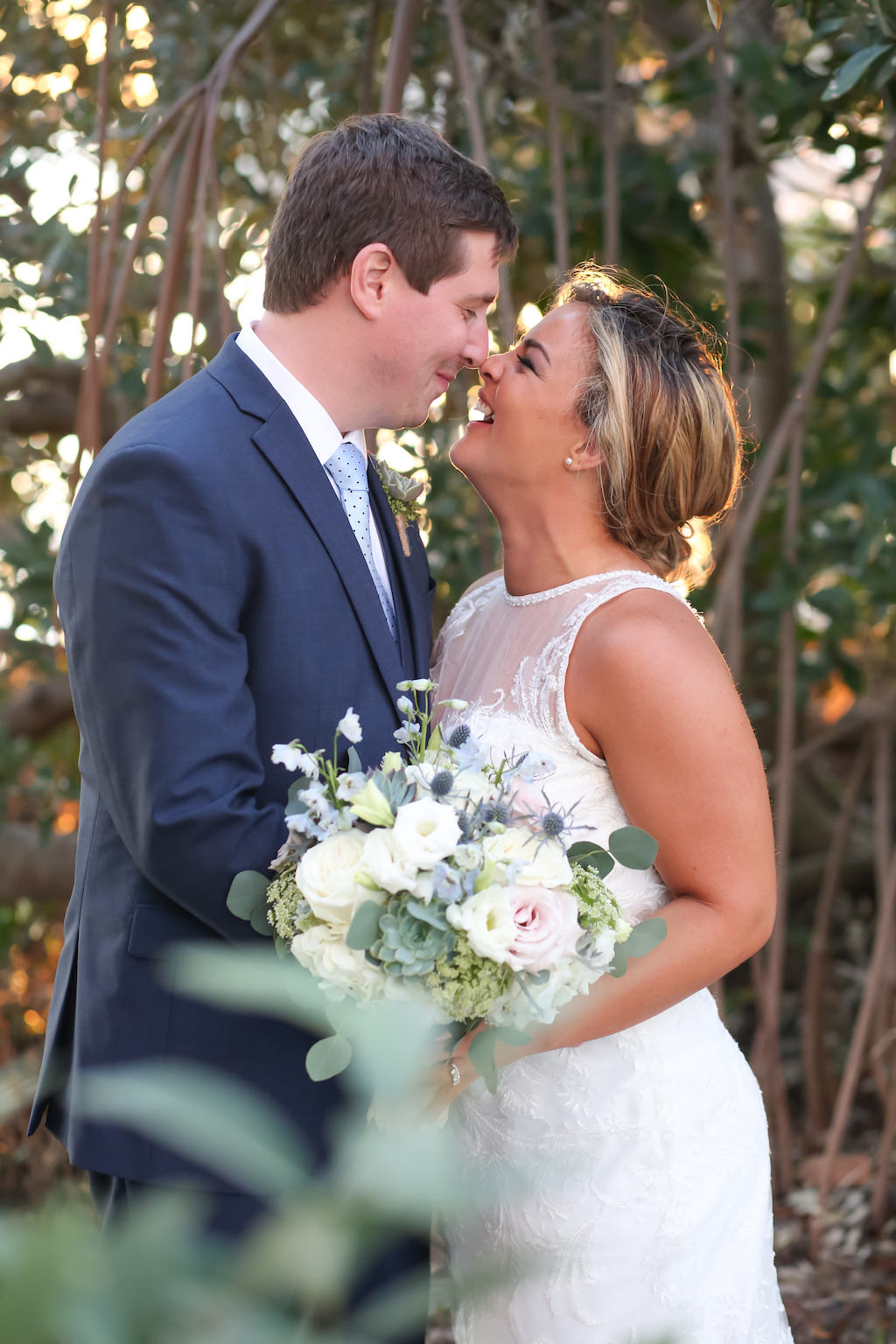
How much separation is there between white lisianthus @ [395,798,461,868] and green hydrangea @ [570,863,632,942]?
0.18m

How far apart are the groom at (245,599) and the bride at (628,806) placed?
0.57ft

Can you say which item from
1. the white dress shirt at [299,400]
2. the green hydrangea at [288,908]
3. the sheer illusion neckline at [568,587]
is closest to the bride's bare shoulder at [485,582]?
the sheer illusion neckline at [568,587]

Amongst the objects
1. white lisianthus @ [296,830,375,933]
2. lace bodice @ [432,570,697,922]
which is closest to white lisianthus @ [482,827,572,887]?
white lisianthus @ [296,830,375,933]

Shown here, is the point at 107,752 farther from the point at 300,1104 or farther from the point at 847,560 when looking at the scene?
the point at 847,560

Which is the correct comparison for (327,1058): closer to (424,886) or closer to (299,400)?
(424,886)

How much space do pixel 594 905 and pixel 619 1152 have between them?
604 mm

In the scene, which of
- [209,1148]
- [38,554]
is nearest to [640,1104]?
[209,1148]

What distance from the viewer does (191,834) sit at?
1340 millimetres

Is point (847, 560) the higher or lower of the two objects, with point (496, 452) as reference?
lower

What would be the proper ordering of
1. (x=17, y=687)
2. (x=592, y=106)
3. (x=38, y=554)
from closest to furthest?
(x=38, y=554) → (x=592, y=106) → (x=17, y=687)

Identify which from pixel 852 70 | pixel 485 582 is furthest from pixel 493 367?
pixel 852 70

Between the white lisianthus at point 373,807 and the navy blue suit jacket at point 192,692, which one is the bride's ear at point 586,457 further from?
the white lisianthus at point 373,807

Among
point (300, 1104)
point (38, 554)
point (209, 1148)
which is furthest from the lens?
point (38, 554)

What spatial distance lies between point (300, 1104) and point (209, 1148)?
1202 mm
